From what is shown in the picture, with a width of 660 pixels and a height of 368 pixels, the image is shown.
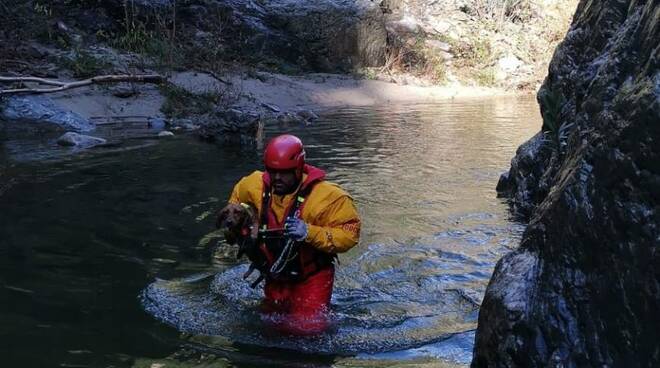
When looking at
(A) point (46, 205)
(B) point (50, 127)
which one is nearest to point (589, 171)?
(A) point (46, 205)

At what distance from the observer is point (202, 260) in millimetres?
6230

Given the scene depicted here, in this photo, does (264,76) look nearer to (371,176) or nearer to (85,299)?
(371,176)

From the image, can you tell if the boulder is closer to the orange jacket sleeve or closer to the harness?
the harness

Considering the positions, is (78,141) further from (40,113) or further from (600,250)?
(600,250)

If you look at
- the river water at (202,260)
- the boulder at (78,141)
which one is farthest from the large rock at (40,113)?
the boulder at (78,141)

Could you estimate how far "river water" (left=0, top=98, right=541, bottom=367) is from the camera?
14.0 ft

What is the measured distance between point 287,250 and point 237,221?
35 centimetres

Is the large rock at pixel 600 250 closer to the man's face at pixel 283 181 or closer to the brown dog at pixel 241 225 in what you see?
the man's face at pixel 283 181

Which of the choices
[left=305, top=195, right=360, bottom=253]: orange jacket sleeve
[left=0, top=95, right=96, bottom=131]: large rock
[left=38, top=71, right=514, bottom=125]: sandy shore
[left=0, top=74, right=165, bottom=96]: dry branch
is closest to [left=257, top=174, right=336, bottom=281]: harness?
[left=305, top=195, right=360, bottom=253]: orange jacket sleeve

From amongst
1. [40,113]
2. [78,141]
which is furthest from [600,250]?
[40,113]

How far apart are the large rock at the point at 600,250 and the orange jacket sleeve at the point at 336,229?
114 centimetres

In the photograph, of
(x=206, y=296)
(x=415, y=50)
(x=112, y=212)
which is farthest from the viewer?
(x=415, y=50)

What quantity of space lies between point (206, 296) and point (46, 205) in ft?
10.0

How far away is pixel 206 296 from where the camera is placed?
534cm
